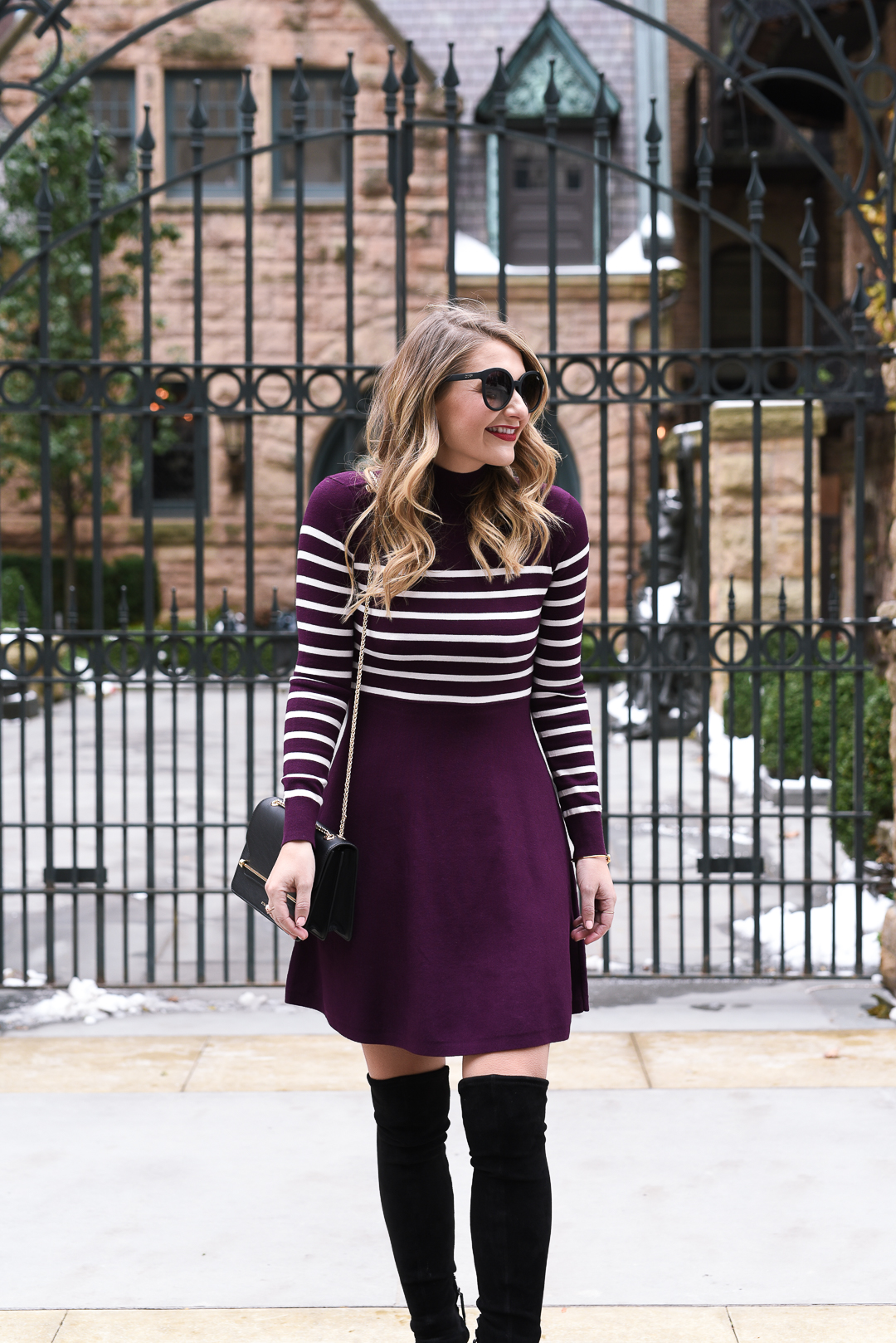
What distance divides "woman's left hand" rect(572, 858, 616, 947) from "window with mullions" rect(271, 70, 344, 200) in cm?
1721

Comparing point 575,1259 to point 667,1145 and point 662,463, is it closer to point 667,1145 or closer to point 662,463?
point 667,1145

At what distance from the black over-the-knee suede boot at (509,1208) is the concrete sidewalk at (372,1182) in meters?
0.59

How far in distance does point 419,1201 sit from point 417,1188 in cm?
2

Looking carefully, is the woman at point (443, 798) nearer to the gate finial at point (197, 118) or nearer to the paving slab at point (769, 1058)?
the paving slab at point (769, 1058)

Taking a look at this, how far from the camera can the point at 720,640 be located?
11.1m

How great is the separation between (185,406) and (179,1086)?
245 cm

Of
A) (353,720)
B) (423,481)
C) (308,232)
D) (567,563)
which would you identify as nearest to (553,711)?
(567,563)

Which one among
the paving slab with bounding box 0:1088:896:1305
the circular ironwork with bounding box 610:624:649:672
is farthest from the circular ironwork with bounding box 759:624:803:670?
the paving slab with bounding box 0:1088:896:1305

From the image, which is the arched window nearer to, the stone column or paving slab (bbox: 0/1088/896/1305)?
the stone column

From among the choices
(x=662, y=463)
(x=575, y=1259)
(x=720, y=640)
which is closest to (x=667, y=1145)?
(x=575, y=1259)

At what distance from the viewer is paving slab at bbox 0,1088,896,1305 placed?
3064 millimetres

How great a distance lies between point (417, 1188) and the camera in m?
2.49

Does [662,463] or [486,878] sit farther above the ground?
[662,463]

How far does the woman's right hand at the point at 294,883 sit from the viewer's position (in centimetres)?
240
